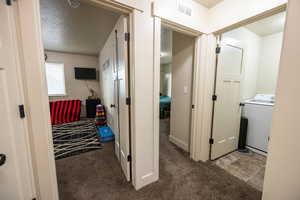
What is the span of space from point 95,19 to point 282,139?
292cm

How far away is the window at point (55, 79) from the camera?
14.1 feet

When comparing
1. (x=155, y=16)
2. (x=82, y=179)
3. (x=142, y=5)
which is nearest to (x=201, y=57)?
(x=155, y=16)

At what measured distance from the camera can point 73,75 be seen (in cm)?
462

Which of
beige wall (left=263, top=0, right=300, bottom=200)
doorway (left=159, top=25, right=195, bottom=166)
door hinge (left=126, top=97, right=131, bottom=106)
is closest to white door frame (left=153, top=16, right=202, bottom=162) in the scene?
doorway (left=159, top=25, right=195, bottom=166)

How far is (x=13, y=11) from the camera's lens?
81 centimetres

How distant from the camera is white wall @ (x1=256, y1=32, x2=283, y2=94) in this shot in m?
2.57

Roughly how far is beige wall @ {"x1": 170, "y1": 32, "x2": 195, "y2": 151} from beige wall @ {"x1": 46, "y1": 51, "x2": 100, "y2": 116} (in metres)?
3.78

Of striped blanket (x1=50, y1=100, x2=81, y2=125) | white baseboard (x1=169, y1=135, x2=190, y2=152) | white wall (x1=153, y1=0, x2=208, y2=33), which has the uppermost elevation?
white wall (x1=153, y1=0, x2=208, y2=33)

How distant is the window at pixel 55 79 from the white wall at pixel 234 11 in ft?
16.4

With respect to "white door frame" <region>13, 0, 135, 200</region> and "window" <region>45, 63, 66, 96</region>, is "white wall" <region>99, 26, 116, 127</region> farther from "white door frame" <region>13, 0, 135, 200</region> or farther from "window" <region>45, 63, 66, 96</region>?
"window" <region>45, 63, 66, 96</region>

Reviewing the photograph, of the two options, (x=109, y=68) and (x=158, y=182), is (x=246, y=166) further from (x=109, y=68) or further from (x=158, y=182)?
(x=109, y=68)

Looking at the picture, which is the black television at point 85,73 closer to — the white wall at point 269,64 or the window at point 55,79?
the window at point 55,79

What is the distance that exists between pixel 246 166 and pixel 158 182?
1.50 m

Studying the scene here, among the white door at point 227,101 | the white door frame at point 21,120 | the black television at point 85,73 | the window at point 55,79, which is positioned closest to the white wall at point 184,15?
the white door at point 227,101
